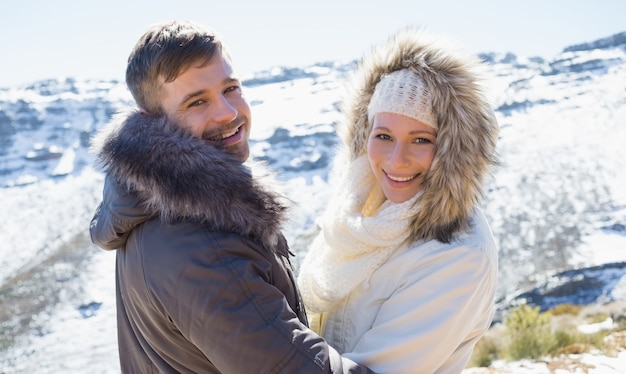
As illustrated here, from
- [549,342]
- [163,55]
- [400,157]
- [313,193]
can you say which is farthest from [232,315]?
[313,193]

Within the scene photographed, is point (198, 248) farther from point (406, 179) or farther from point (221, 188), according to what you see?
point (406, 179)

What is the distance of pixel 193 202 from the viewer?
5.10ft

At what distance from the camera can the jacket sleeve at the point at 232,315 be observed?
145 centimetres

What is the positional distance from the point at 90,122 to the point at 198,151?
382 feet

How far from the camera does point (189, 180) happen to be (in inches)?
62.1

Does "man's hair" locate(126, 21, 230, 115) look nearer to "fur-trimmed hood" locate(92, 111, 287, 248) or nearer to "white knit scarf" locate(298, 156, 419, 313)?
"fur-trimmed hood" locate(92, 111, 287, 248)

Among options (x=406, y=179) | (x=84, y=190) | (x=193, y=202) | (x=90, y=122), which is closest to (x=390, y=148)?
(x=406, y=179)

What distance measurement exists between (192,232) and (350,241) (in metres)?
0.92

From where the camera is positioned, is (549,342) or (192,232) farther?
(549,342)

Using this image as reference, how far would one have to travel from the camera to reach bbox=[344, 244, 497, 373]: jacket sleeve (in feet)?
6.09

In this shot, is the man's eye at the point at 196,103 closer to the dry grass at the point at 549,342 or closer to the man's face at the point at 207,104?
the man's face at the point at 207,104

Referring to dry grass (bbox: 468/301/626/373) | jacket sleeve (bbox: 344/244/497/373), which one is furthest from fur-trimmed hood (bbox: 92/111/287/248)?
dry grass (bbox: 468/301/626/373)

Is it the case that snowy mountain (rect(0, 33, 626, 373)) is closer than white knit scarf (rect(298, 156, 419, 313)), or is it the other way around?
white knit scarf (rect(298, 156, 419, 313))

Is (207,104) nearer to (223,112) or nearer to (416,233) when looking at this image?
(223,112)
